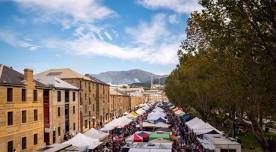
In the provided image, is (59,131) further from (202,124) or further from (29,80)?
(202,124)

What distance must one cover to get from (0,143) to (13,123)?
3223 mm

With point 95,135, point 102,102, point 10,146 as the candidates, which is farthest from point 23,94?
point 102,102

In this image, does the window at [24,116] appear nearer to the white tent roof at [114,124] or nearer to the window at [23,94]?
the window at [23,94]

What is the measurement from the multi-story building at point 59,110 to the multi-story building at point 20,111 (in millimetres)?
1961

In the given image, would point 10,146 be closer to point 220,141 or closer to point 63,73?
point 220,141

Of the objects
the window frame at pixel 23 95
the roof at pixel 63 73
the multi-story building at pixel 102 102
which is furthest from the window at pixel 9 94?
the multi-story building at pixel 102 102

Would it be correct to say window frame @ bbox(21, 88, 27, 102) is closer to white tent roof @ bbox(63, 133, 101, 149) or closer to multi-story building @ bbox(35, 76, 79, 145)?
multi-story building @ bbox(35, 76, 79, 145)

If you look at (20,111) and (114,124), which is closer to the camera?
(20,111)

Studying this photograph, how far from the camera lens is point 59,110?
2064 inches

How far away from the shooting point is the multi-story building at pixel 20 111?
119ft

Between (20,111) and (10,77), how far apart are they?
356cm

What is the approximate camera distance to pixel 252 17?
18.8 m

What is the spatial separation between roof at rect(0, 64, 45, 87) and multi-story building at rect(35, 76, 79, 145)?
5.88 meters

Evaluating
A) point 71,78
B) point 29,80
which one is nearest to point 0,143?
point 29,80
